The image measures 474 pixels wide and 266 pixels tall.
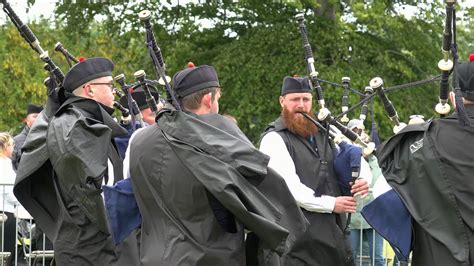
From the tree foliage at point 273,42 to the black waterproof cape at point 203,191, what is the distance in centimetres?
1340

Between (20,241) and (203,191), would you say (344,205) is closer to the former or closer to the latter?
(203,191)

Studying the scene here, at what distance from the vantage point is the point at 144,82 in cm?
693

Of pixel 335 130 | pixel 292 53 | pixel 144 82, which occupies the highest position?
pixel 144 82

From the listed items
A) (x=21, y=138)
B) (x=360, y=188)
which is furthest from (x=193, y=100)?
(x=21, y=138)

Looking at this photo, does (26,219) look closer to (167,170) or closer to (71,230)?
(71,230)

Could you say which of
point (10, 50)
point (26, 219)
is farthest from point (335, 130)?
point (10, 50)

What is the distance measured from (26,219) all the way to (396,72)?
12602 millimetres

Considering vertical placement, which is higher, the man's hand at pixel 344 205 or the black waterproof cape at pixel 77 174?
the black waterproof cape at pixel 77 174

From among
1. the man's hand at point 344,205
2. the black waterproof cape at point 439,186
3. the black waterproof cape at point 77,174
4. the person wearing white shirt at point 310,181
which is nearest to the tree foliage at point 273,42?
the person wearing white shirt at point 310,181

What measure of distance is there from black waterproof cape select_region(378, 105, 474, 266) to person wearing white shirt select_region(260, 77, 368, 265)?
3.03 ft

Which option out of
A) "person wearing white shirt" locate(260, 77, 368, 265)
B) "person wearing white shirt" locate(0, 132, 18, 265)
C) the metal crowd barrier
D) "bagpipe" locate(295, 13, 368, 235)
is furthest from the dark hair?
"person wearing white shirt" locate(0, 132, 18, 265)

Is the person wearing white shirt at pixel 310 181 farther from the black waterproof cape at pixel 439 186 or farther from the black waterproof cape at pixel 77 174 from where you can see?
the black waterproof cape at pixel 77 174

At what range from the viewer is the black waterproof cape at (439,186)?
234 inches

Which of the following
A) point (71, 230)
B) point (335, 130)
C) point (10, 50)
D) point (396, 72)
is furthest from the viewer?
point (10, 50)
